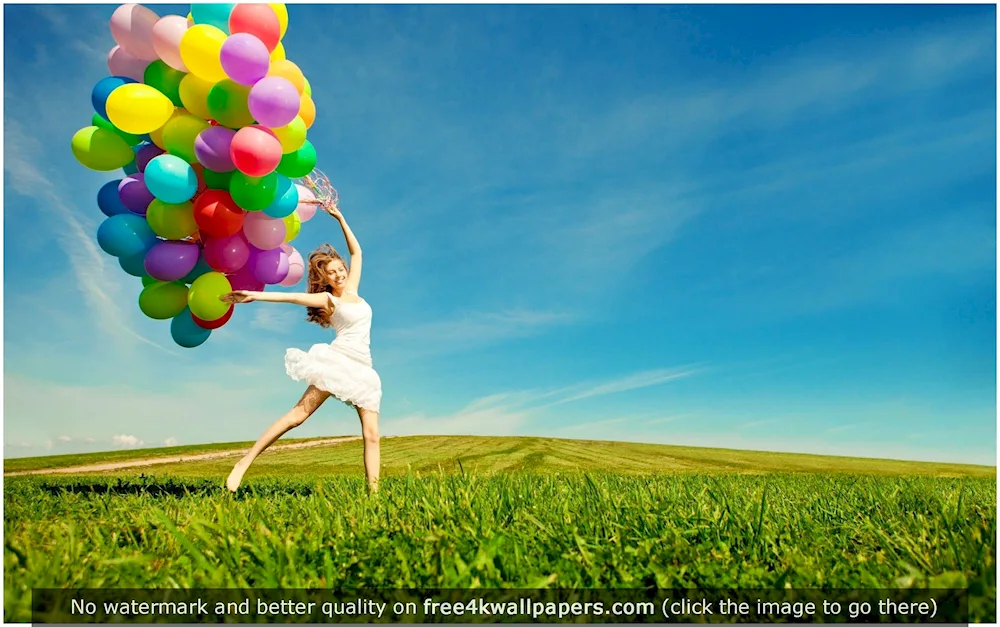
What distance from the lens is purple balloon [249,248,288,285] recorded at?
224 inches

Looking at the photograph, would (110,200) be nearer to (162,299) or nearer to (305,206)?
(162,299)

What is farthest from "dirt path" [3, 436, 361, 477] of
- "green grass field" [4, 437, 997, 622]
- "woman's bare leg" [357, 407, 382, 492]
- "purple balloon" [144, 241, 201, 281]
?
"green grass field" [4, 437, 997, 622]

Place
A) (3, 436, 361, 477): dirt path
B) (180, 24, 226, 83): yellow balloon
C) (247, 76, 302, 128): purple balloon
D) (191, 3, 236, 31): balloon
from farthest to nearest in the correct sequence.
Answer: (3, 436, 361, 477): dirt path
(191, 3, 236, 31): balloon
(180, 24, 226, 83): yellow balloon
(247, 76, 302, 128): purple balloon

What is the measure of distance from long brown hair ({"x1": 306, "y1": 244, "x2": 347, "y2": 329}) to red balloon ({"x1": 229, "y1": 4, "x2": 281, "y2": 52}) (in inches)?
74.9

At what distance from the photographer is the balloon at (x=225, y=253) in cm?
542

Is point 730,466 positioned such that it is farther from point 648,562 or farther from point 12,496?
point 12,496

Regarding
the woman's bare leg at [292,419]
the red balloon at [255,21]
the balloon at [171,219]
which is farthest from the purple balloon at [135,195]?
the woman's bare leg at [292,419]

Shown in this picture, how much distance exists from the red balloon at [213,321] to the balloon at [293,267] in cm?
56

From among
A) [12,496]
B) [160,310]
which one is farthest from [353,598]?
A: [12,496]

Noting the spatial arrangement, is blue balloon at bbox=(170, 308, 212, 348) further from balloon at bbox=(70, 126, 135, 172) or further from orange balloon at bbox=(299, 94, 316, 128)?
orange balloon at bbox=(299, 94, 316, 128)

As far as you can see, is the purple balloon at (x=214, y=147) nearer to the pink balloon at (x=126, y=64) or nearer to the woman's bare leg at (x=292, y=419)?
the pink balloon at (x=126, y=64)

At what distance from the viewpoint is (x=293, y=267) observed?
5.98m

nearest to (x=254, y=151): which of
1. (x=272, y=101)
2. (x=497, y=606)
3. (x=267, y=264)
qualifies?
(x=272, y=101)

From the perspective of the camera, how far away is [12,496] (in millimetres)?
5344
